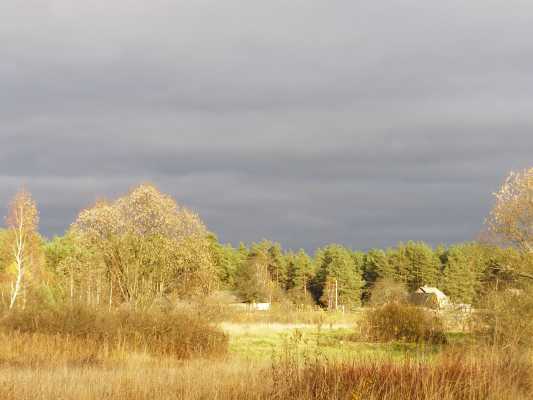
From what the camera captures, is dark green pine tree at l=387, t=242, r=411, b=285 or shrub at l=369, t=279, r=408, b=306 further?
dark green pine tree at l=387, t=242, r=411, b=285

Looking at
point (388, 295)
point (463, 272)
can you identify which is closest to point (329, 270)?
point (463, 272)

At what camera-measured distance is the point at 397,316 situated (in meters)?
36.0

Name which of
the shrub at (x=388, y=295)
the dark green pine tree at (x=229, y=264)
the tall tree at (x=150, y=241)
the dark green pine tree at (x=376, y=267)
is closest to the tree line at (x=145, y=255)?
the tall tree at (x=150, y=241)

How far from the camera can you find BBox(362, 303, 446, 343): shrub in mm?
35406

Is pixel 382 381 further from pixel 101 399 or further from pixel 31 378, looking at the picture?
pixel 31 378

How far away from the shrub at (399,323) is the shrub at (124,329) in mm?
16907

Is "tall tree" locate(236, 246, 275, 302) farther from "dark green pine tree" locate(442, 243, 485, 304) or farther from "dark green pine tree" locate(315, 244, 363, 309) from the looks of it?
"dark green pine tree" locate(442, 243, 485, 304)

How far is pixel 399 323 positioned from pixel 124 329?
777 inches

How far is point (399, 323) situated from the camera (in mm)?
35844

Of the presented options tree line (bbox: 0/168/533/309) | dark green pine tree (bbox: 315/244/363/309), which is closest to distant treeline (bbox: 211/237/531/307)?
dark green pine tree (bbox: 315/244/363/309)

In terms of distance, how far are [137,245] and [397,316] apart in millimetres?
14638

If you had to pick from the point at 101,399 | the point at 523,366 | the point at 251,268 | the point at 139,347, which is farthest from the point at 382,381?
the point at 251,268

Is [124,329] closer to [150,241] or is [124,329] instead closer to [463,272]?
[150,241]

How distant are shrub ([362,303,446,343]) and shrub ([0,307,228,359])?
55.5ft
